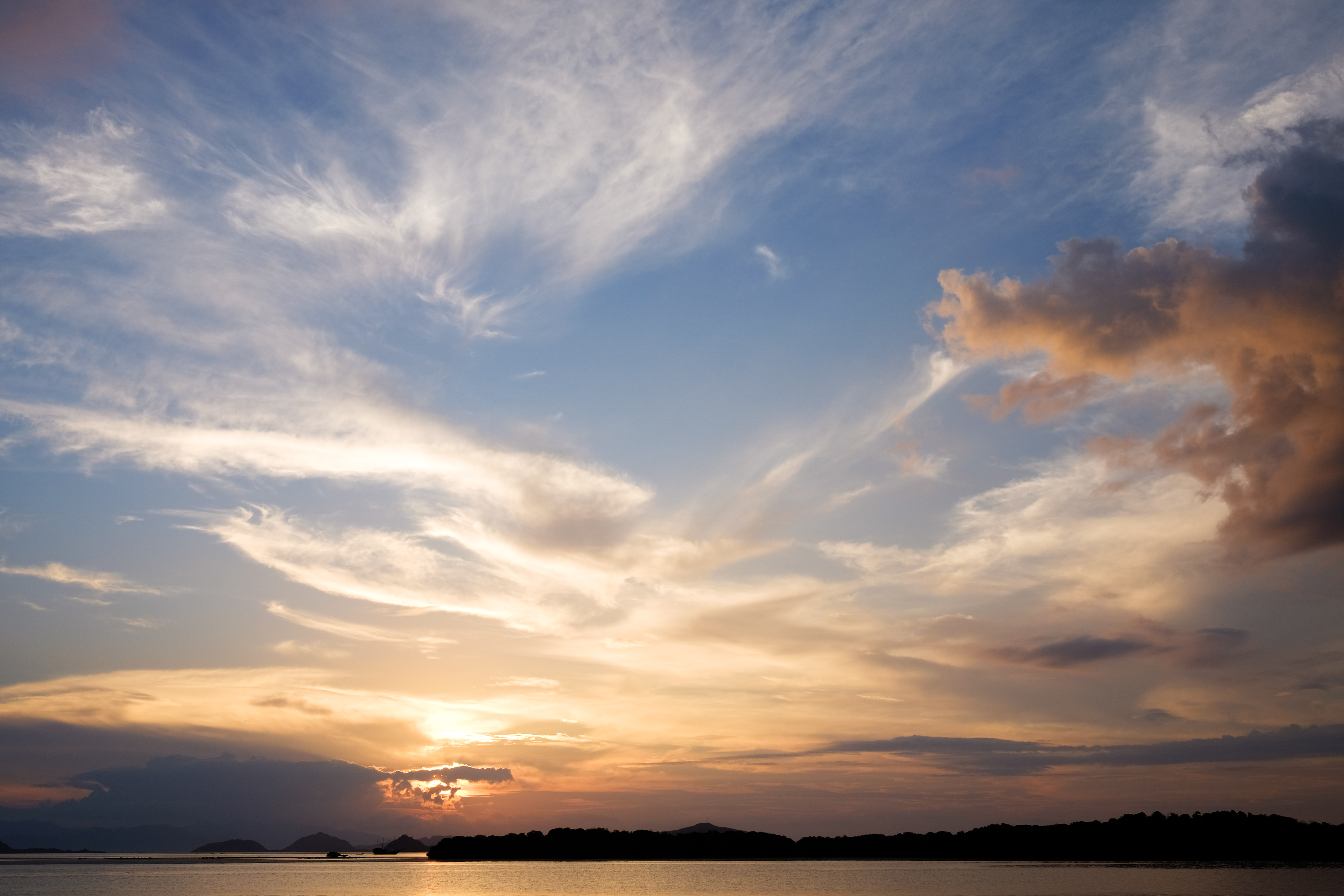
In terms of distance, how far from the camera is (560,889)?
163125 millimetres

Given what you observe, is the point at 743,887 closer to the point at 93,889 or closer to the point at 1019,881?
the point at 1019,881

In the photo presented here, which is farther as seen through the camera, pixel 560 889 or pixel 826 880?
pixel 826 880

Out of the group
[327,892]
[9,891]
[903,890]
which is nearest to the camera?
[903,890]

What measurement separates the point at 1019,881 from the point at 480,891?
98.8 meters

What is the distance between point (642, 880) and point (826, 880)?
1585 inches

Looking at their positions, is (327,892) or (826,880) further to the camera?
(826,880)

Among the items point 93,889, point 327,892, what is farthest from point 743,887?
point 93,889

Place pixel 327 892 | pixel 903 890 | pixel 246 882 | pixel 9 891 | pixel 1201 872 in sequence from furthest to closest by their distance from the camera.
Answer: pixel 246 882
pixel 1201 872
pixel 9 891
pixel 327 892
pixel 903 890

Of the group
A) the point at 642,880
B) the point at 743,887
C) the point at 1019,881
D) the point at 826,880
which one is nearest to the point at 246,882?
the point at 642,880

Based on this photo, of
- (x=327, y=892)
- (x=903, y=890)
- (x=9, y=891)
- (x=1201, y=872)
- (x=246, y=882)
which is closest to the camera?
(x=903, y=890)

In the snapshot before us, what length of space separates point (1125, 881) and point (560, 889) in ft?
332

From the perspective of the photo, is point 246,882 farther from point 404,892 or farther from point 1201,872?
point 1201,872

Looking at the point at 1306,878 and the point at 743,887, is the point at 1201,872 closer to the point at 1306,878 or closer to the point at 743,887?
the point at 1306,878

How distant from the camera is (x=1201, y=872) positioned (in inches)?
7288
